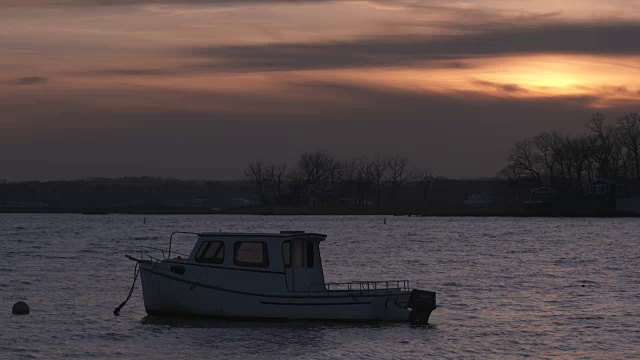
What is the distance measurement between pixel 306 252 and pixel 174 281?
4752mm

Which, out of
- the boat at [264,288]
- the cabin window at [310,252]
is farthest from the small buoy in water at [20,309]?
the cabin window at [310,252]

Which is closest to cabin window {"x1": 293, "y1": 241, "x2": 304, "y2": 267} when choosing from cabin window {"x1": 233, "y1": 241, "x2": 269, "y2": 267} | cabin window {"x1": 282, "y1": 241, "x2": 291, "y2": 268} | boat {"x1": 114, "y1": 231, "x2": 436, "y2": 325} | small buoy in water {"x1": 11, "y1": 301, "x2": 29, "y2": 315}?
boat {"x1": 114, "y1": 231, "x2": 436, "y2": 325}

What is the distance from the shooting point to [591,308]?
45188 mm

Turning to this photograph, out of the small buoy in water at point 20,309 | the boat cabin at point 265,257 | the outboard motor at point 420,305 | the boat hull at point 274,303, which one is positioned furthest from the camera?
the small buoy in water at point 20,309

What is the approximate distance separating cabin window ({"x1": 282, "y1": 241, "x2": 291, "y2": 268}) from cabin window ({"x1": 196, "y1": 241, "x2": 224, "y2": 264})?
7.10ft

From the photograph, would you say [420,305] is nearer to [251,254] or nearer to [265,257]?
[265,257]

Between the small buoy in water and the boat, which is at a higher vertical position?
the boat

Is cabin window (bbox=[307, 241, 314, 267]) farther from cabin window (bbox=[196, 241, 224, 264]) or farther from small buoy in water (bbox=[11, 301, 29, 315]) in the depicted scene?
small buoy in water (bbox=[11, 301, 29, 315])

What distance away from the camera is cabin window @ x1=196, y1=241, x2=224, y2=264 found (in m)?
36.3

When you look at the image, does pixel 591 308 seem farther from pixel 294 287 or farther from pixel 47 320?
pixel 47 320

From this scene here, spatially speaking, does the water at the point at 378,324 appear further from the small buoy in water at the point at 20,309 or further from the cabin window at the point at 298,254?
the cabin window at the point at 298,254

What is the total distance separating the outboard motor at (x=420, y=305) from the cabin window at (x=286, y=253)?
4.47 m

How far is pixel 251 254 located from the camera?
1430 inches

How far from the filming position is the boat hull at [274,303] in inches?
1398
